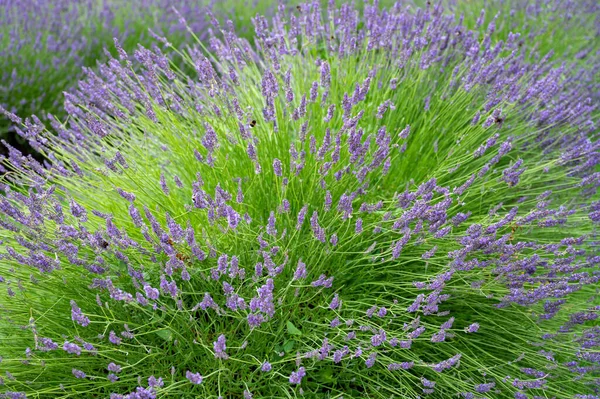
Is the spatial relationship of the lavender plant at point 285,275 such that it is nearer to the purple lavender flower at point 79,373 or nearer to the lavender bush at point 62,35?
the purple lavender flower at point 79,373

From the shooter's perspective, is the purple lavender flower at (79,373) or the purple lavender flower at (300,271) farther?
the purple lavender flower at (300,271)

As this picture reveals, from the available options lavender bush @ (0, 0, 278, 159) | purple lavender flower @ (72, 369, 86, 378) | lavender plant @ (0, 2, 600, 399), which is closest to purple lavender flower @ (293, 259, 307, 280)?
lavender plant @ (0, 2, 600, 399)

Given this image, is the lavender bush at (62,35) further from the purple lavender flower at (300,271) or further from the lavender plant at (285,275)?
the purple lavender flower at (300,271)

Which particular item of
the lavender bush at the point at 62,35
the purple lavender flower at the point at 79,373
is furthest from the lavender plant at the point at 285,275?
the lavender bush at the point at 62,35

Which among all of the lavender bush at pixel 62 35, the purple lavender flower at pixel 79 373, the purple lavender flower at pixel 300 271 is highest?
the lavender bush at pixel 62 35

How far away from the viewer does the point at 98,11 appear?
5.68 meters

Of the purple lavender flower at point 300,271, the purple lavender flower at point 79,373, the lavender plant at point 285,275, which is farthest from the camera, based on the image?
the lavender plant at point 285,275

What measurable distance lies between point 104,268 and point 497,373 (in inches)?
51.9

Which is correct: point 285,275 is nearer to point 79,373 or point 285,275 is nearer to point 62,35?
point 79,373

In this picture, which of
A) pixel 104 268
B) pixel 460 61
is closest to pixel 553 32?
pixel 460 61

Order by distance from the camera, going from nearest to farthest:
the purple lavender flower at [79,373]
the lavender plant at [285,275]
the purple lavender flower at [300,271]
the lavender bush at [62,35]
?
the purple lavender flower at [79,373] → the purple lavender flower at [300,271] → the lavender plant at [285,275] → the lavender bush at [62,35]

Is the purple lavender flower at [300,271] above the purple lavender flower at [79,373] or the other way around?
above

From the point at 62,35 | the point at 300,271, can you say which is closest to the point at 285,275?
the point at 300,271

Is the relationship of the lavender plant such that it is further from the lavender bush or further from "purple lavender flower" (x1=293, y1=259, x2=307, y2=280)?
the lavender bush
